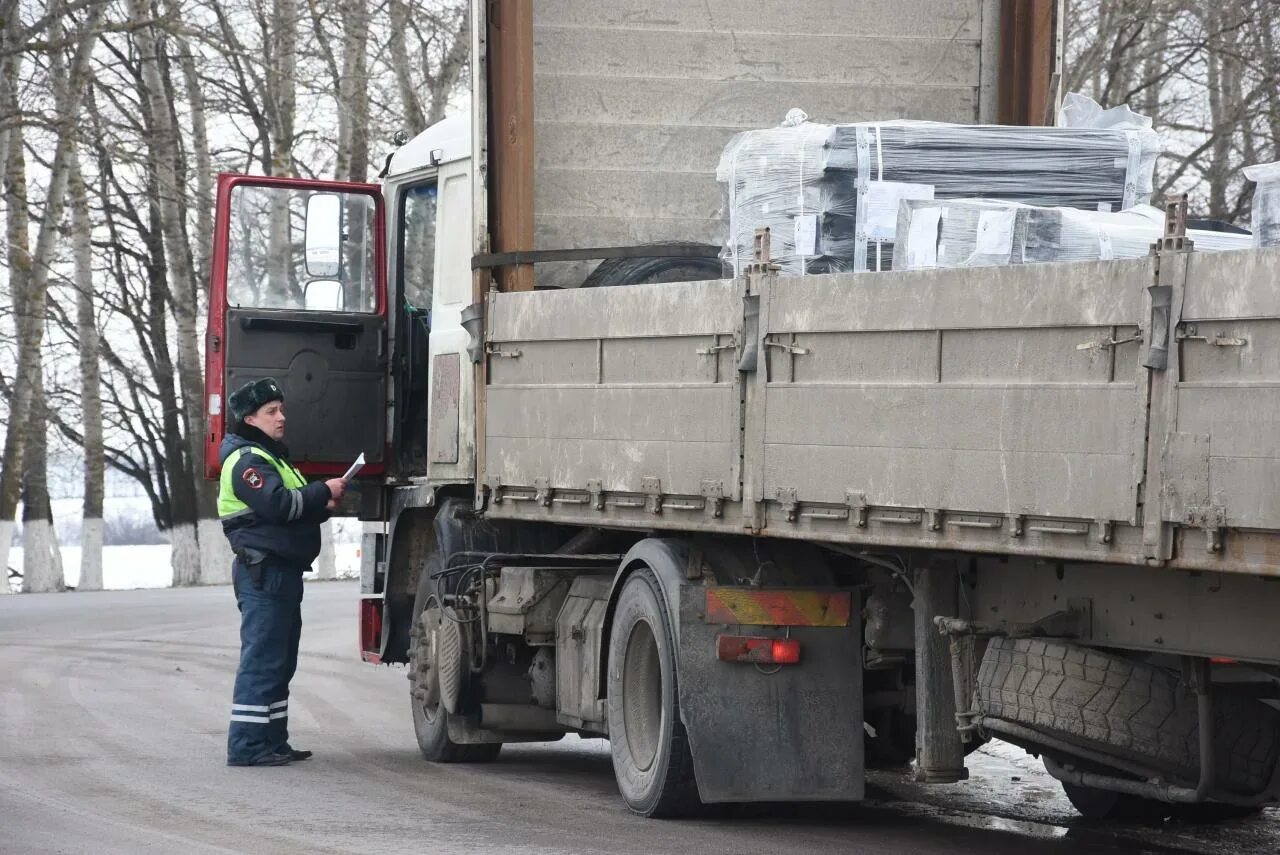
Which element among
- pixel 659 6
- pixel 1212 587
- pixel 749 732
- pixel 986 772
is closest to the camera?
pixel 1212 587

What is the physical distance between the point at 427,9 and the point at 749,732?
77.8ft

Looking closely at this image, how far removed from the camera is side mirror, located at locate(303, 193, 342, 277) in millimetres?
10000

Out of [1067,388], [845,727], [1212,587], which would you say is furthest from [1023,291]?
[845,727]

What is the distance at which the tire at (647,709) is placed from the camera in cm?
752

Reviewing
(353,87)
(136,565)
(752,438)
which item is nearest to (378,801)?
(752,438)

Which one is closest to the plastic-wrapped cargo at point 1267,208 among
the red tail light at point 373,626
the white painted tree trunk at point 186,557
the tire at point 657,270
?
the tire at point 657,270

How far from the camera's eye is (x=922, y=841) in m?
7.47

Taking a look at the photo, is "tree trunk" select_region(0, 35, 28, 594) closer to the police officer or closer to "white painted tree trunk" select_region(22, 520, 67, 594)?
"white painted tree trunk" select_region(22, 520, 67, 594)

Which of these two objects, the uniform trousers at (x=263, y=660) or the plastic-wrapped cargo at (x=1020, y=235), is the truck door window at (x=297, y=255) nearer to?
the uniform trousers at (x=263, y=660)

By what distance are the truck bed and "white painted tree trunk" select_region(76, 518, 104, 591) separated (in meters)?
23.4

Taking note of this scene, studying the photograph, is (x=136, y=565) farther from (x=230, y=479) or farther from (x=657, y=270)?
(x=657, y=270)

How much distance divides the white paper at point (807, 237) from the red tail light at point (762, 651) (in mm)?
1421

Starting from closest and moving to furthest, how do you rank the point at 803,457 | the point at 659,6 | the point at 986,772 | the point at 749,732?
the point at 803,457, the point at 749,732, the point at 659,6, the point at 986,772

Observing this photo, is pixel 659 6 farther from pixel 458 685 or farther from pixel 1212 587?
pixel 1212 587
